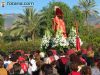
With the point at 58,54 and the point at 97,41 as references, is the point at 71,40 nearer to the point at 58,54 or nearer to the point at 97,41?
the point at 58,54

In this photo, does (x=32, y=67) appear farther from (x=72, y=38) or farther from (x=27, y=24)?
(x=27, y=24)

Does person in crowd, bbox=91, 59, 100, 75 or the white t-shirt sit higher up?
person in crowd, bbox=91, 59, 100, 75

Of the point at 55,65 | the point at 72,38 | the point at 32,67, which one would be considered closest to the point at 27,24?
the point at 72,38

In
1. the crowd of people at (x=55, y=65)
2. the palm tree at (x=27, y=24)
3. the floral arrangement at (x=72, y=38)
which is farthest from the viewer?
the palm tree at (x=27, y=24)

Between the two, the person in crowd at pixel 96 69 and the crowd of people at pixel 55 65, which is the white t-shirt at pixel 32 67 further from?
the person in crowd at pixel 96 69

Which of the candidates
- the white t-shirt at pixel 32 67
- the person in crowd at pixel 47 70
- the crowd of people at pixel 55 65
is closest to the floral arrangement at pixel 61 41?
the crowd of people at pixel 55 65

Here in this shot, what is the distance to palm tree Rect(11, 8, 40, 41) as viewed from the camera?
67.6m

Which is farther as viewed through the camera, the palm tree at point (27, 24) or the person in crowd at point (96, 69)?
the palm tree at point (27, 24)

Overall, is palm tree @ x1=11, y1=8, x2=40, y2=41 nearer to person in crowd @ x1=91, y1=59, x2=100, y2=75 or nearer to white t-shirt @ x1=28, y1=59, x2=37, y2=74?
white t-shirt @ x1=28, y1=59, x2=37, y2=74

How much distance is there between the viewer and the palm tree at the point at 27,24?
67.6m

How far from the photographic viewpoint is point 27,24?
6906 centimetres

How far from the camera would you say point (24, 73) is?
11.3 meters

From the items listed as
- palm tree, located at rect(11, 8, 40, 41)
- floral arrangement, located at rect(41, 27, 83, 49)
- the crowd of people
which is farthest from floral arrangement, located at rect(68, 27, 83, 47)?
palm tree, located at rect(11, 8, 40, 41)

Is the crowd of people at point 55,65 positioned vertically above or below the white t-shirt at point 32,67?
above
